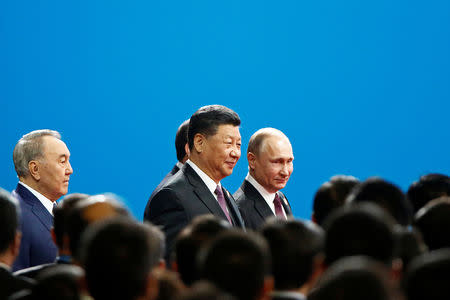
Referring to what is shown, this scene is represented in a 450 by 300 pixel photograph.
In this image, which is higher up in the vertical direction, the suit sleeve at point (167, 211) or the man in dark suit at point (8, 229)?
the suit sleeve at point (167, 211)

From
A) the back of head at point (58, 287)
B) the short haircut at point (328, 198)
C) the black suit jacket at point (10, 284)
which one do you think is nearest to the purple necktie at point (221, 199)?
the short haircut at point (328, 198)

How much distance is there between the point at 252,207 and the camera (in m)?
4.30

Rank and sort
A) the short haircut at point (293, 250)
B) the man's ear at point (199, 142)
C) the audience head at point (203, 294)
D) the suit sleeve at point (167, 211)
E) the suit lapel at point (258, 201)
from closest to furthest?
the audience head at point (203, 294) → the short haircut at point (293, 250) → the suit sleeve at point (167, 211) → the man's ear at point (199, 142) → the suit lapel at point (258, 201)

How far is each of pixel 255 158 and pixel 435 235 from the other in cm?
220

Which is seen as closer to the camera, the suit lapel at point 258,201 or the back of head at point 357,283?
the back of head at point 357,283

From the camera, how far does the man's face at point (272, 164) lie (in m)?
4.41

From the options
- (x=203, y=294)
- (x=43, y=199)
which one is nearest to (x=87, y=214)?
(x=203, y=294)

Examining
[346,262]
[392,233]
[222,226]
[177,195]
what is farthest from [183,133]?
[346,262]

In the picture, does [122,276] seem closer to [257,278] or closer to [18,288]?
[257,278]

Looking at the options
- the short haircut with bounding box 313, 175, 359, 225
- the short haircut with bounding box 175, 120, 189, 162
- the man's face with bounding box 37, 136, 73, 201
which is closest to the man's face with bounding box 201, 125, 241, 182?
the short haircut with bounding box 175, 120, 189, 162

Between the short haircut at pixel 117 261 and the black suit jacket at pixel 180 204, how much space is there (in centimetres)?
176

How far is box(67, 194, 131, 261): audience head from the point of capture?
2.30 m

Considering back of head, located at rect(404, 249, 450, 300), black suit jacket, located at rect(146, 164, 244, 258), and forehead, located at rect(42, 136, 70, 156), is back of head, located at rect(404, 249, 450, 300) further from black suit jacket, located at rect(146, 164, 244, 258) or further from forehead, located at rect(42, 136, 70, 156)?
forehead, located at rect(42, 136, 70, 156)

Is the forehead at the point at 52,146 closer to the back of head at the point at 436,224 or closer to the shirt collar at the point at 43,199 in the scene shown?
the shirt collar at the point at 43,199
